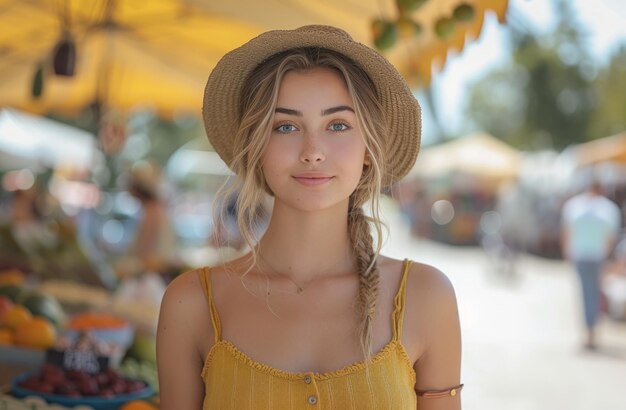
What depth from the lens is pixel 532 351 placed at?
9.02m

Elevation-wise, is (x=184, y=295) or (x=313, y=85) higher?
(x=313, y=85)

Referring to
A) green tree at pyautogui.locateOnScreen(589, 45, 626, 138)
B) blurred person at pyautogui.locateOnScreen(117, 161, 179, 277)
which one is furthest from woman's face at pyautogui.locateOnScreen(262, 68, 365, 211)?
green tree at pyautogui.locateOnScreen(589, 45, 626, 138)

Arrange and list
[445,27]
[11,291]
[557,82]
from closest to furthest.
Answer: [445,27]
[11,291]
[557,82]

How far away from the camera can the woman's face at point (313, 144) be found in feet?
5.74

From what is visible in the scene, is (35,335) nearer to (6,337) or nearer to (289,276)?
(6,337)

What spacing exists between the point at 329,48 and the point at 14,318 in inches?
95.9

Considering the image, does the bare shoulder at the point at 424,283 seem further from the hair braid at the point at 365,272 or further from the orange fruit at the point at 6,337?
the orange fruit at the point at 6,337

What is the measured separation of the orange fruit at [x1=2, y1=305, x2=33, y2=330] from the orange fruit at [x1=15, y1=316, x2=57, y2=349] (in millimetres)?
79

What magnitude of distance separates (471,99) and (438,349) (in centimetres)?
4818

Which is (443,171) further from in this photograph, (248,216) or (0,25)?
(248,216)

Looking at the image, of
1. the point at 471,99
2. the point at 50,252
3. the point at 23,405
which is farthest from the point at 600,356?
the point at 471,99

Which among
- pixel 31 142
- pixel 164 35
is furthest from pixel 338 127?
pixel 31 142

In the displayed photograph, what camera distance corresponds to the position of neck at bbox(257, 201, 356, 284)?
6.36ft

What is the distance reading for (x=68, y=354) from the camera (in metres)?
2.89
